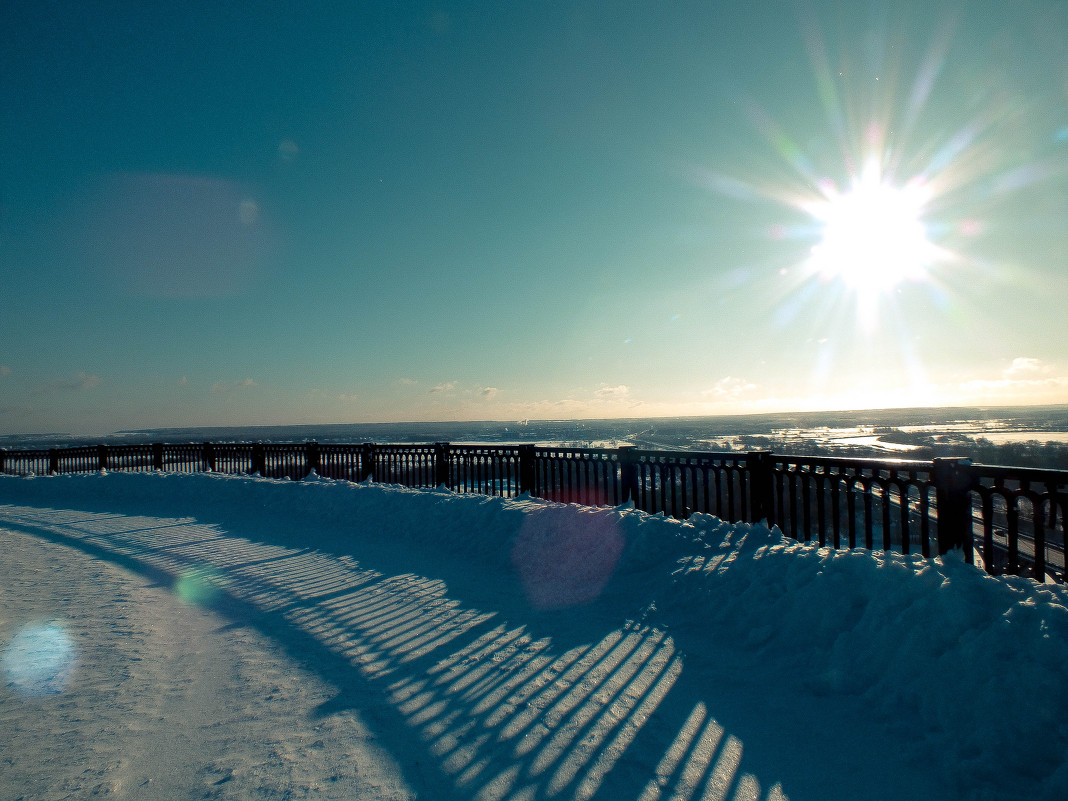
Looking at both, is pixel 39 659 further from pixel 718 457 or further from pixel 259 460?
pixel 259 460

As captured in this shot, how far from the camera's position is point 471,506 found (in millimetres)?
8945

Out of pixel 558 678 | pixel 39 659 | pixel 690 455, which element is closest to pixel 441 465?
pixel 690 455

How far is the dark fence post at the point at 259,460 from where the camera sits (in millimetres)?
15898

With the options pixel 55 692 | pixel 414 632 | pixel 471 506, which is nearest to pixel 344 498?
pixel 471 506

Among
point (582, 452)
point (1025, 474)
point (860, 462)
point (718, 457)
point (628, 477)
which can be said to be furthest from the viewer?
point (582, 452)

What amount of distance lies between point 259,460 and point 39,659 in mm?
12451

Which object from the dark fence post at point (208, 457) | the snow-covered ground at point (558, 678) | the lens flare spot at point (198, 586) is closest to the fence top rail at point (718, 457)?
the dark fence post at point (208, 457)

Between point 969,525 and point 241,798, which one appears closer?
point 241,798

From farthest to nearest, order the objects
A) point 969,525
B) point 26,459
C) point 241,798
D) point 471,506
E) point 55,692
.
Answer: point 26,459 → point 471,506 → point 969,525 → point 55,692 → point 241,798

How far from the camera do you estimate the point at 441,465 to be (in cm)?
1238

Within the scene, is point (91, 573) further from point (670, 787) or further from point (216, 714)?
point (670, 787)

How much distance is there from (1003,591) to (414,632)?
429 centimetres

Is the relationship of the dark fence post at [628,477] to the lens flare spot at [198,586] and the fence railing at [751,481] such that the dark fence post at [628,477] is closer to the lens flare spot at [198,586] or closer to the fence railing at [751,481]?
the fence railing at [751,481]

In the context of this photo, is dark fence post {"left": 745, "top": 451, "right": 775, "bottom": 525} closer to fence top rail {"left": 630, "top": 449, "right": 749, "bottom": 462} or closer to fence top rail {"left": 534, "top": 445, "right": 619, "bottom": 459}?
fence top rail {"left": 630, "top": 449, "right": 749, "bottom": 462}
